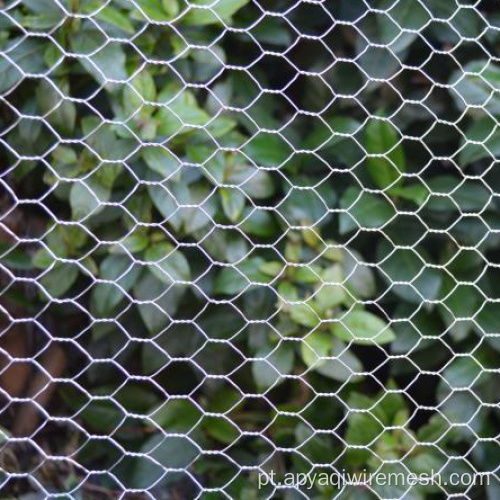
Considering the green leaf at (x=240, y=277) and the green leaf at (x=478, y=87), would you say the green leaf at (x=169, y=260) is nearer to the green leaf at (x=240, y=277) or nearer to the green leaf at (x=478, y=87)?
the green leaf at (x=240, y=277)

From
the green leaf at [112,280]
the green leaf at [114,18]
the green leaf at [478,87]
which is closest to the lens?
the green leaf at [114,18]

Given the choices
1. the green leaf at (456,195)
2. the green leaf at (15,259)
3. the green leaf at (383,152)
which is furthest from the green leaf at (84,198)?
the green leaf at (456,195)

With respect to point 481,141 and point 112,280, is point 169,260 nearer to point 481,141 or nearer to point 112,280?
point 112,280

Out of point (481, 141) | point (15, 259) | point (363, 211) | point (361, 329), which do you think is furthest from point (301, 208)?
point (15, 259)

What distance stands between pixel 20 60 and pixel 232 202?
357mm

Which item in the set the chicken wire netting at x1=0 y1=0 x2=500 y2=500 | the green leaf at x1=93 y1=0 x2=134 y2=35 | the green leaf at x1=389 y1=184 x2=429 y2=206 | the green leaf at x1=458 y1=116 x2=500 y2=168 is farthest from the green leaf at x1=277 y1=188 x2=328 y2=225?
the green leaf at x1=93 y1=0 x2=134 y2=35

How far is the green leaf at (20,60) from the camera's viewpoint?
1.30 metres

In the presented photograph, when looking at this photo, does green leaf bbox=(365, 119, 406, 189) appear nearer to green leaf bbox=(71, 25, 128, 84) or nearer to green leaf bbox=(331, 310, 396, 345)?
green leaf bbox=(331, 310, 396, 345)

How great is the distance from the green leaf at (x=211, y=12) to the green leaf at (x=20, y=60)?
0.69 feet

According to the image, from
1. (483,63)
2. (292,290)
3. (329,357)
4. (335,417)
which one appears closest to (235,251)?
(292,290)

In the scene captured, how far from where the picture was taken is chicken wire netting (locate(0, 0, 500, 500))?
135 centimetres

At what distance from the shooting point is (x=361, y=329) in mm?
1448

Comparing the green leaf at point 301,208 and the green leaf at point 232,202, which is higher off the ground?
the green leaf at point 232,202

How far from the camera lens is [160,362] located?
1492 millimetres
